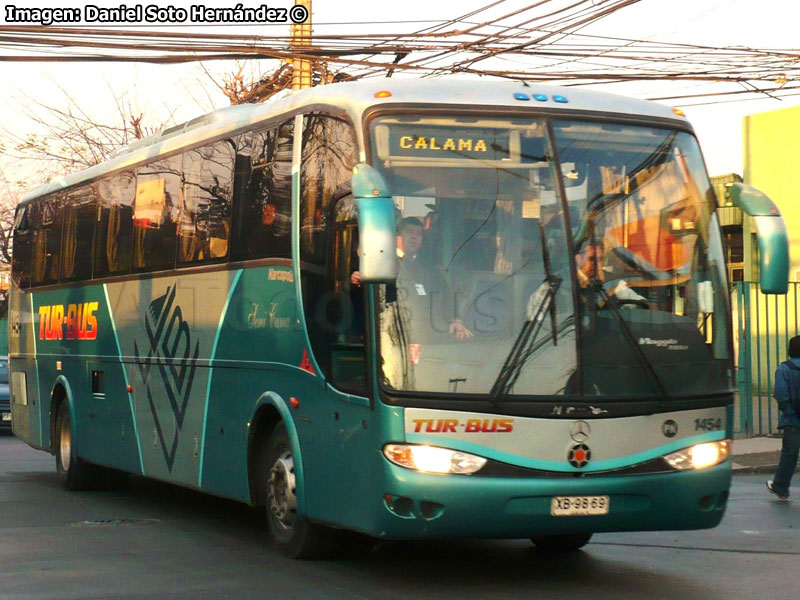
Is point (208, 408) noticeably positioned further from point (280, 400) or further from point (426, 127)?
point (426, 127)

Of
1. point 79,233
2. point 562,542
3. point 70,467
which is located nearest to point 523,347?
point 562,542

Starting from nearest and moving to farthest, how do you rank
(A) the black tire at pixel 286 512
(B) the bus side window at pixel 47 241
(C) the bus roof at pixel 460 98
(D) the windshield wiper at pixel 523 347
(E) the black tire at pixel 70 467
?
(D) the windshield wiper at pixel 523 347 < (C) the bus roof at pixel 460 98 < (A) the black tire at pixel 286 512 < (E) the black tire at pixel 70 467 < (B) the bus side window at pixel 47 241

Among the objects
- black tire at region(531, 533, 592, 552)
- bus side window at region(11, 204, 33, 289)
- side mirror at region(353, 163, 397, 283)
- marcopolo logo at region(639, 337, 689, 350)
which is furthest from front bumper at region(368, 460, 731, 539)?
bus side window at region(11, 204, 33, 289)

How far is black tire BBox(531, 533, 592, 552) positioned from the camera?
1002 cm

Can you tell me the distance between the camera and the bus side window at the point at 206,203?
10836 millimetres

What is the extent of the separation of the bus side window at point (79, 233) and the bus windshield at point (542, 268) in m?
6.65

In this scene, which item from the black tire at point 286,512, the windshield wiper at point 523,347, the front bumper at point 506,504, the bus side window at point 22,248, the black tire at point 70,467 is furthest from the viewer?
the bus side window at point 22,248

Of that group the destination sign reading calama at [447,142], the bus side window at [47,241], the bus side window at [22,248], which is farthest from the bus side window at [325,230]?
the bus side window at [22,248]

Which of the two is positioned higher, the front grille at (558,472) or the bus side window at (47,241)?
the bus side window at (47,241)

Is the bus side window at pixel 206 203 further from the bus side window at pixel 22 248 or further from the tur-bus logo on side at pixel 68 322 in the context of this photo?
the bus side window at pixel 22 248

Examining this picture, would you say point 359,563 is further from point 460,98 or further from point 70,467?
point 70,467

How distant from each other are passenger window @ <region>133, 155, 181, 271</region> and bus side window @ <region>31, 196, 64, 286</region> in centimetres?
281

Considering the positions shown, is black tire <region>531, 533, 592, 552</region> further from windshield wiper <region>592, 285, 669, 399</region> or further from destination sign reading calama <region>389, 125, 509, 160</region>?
destination sign reading calama <region>389, 125, 509, 160</region>

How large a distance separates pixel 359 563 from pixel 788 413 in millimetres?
6120
